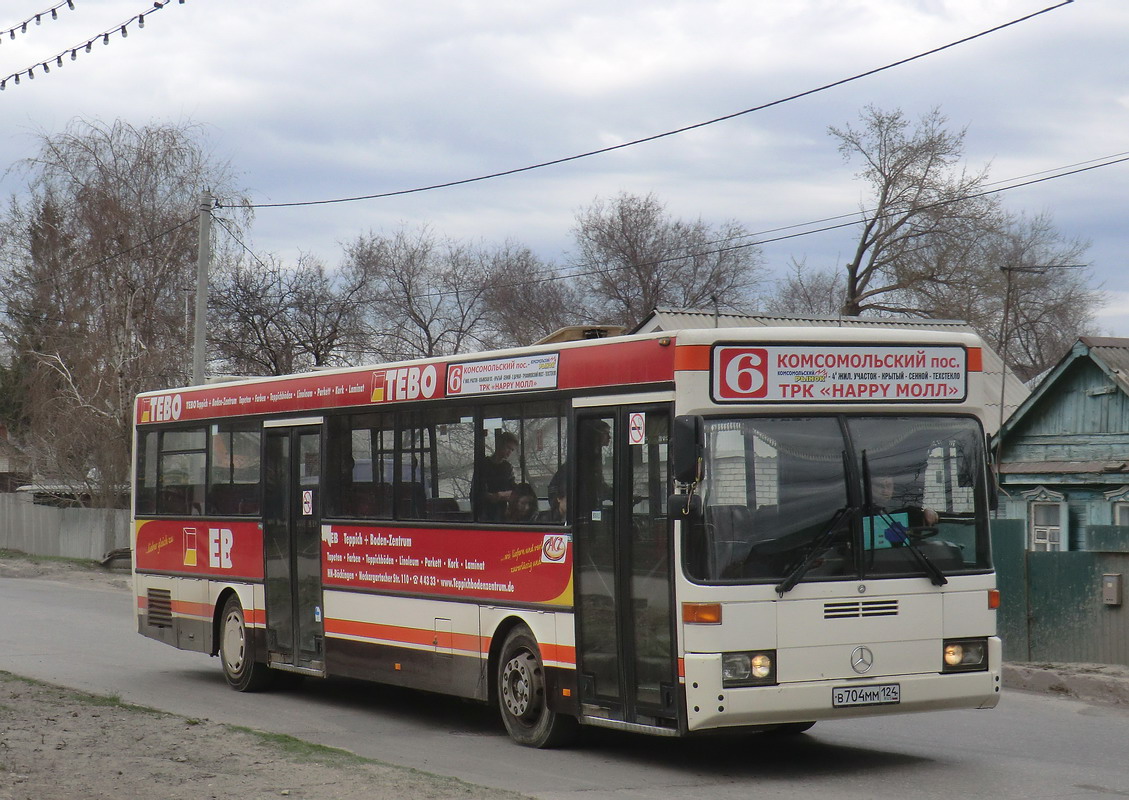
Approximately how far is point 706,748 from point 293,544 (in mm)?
4661

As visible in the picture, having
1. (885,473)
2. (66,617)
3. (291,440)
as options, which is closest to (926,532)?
(885,473)

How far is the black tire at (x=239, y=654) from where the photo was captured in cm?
1334

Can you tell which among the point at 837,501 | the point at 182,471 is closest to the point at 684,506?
the point at 837,501

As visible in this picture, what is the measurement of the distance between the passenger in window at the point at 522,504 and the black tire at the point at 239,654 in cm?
439

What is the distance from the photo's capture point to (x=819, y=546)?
8.39 m

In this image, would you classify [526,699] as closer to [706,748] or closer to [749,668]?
[706,748]

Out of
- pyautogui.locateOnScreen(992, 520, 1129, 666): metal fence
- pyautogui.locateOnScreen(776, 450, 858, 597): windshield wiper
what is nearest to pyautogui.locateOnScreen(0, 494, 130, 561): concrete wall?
pyautogui.locateOnScreen(992, 520, 1129, 666): metal fence

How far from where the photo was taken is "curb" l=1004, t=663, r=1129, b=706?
12309mm

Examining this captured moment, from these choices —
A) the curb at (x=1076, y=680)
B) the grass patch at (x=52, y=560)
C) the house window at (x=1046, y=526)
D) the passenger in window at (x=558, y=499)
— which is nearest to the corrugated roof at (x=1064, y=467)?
the house window at (x=1046, y=526)

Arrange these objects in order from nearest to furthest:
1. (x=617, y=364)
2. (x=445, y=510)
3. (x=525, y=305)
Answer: (x=617, y=364) < (x=445, y=510) < (x=525, y=305)

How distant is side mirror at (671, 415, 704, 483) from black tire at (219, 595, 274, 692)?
6.46 metres

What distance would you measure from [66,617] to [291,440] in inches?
397

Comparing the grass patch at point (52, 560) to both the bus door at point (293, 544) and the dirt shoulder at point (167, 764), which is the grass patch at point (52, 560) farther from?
the dirt shoulder at point (167, 764)

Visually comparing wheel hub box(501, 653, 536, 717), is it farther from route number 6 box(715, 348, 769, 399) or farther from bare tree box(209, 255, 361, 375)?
bare tree box(209, 255, 361, 375)
